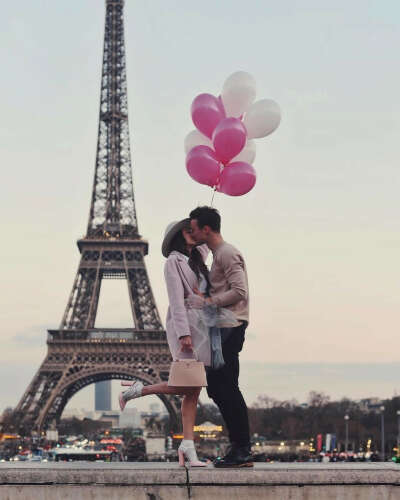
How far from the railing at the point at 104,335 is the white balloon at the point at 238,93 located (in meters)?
54.2

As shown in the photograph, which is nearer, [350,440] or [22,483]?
[22,483]

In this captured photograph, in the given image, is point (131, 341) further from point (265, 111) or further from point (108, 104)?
point (265, 111)

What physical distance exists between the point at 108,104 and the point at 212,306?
6072 cm

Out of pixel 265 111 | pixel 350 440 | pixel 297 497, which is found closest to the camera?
pixel 297 497

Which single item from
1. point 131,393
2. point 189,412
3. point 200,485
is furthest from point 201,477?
point 131,393

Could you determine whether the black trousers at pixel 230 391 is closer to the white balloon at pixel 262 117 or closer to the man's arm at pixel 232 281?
the man's arm at pixel 232 281

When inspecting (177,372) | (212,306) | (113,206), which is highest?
(113,206)

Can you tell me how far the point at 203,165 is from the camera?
29.2ft

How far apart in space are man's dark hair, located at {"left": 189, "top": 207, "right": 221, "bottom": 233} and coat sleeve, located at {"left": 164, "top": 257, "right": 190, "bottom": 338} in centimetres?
42

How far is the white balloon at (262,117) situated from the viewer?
29.8 ft

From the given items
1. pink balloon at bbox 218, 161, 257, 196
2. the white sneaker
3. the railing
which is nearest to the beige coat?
the white sneaker

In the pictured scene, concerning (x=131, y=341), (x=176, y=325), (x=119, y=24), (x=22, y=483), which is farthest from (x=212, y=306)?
(x=119, y=24)

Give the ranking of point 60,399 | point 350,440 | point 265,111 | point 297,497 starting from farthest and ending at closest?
1. point 350,440
2. point 60,399
3. point 265,111
4. point 297,497

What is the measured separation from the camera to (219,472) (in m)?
6.46
